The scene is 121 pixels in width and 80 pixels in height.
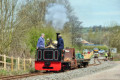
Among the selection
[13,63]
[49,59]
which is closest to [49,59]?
[49,59]

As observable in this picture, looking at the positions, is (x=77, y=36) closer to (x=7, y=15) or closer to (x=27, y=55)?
(x=27, y=55)

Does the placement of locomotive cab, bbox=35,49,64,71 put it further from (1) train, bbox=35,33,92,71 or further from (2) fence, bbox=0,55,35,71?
(2) fence, bbox=0,55,35,71

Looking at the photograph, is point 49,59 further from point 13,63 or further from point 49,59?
point 13,63

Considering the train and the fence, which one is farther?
the fence

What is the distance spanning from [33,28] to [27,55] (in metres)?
4.13

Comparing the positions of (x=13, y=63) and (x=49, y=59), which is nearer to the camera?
(x=49, y=59)

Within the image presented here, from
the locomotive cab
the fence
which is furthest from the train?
the fence

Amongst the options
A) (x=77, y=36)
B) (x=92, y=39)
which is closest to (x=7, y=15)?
(x=77, y=36)

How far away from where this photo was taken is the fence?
19747 millimetres

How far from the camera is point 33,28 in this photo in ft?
93.5

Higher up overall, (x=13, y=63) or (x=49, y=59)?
(x=49, y=59)

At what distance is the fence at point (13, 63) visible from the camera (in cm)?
1975

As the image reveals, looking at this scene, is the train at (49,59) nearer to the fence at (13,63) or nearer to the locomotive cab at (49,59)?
the locomotive cab at (49,59)

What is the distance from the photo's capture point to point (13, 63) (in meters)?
21.7
